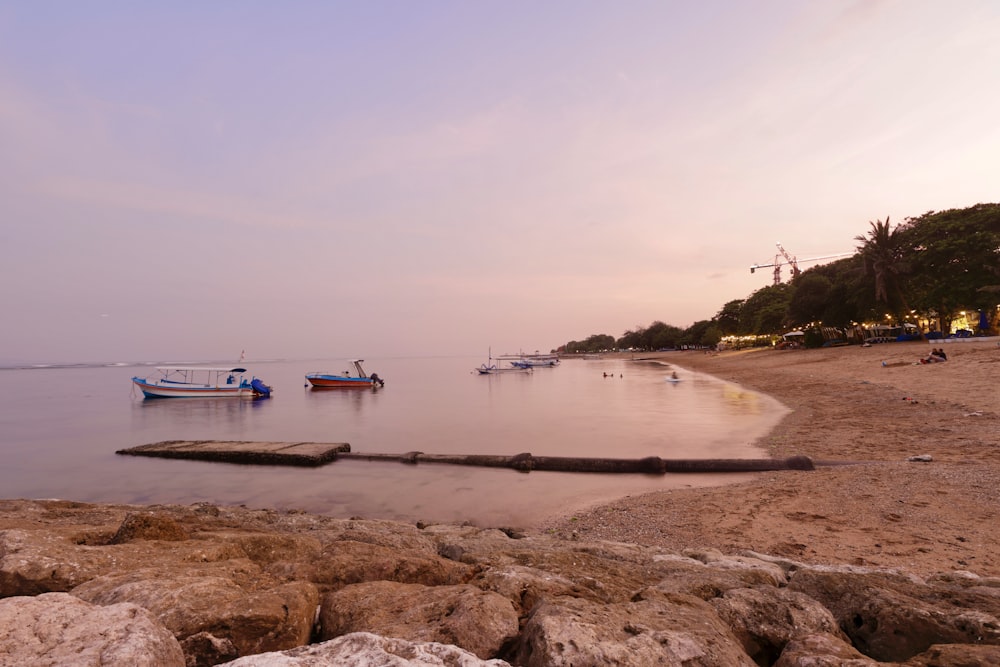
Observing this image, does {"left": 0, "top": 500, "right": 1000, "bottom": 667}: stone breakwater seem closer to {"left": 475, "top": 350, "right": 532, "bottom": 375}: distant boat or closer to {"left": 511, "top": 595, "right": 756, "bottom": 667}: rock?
{"left": 511, "top": 595, "right": 756, "bottom": 667}: rock

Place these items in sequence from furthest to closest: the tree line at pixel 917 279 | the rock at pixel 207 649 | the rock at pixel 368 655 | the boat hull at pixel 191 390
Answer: the boat hull at pixel 191 390
the tree line at pixel 917 279
the rock at pixel 207 649
the rock at pixel 368 655

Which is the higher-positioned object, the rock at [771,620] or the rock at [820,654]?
the rock at [820,654]

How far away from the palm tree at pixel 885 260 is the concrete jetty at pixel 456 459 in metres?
52.5

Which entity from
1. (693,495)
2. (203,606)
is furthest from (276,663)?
(693,495)

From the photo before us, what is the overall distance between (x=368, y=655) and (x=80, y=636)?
4.88 feet

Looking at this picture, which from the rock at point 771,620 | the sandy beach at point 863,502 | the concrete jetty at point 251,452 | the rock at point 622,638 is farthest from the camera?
the concrete jetty at point 251,452

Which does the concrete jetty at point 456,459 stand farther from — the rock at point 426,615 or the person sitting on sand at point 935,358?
the person sitting on sand at point 935,358

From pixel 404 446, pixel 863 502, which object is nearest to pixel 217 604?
pixel 863 502

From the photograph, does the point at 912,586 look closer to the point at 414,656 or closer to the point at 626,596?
the point at 626,596

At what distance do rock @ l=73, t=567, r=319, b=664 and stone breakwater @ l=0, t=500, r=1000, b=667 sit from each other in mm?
11

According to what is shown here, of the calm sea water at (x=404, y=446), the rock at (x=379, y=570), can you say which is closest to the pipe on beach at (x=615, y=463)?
the calm sea water at (x=404, y=446)

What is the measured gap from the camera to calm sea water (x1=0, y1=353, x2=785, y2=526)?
13109mm

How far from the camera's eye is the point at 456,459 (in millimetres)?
16891

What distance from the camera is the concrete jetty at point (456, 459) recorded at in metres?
13.7
